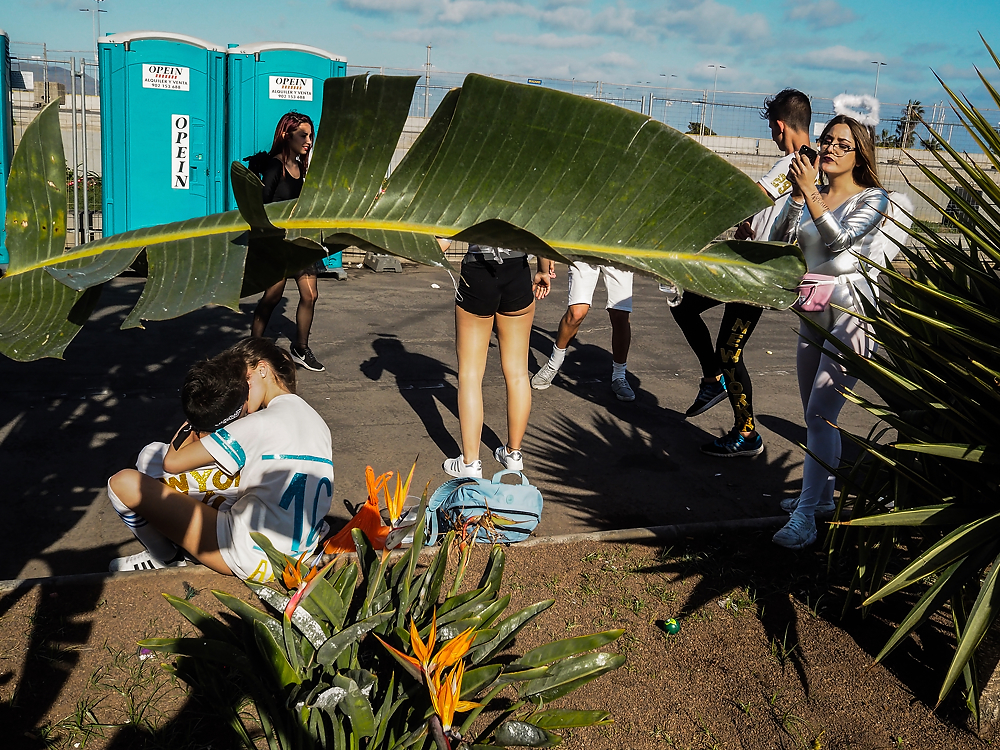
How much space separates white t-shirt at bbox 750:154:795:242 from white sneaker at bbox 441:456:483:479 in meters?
1.85

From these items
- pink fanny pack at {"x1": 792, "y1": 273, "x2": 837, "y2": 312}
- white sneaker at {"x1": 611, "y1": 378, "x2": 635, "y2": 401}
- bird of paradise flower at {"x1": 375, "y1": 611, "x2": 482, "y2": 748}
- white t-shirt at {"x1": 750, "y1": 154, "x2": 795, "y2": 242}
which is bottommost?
white sneaker at {"x1": 611, "y1": 378, "x2": 635, "y2": 401}

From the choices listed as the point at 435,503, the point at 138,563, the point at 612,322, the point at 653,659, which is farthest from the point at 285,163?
the point at 653,659

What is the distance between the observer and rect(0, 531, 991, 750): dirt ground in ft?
7.78

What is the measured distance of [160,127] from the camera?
9.51 metres

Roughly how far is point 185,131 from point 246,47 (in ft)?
4.04

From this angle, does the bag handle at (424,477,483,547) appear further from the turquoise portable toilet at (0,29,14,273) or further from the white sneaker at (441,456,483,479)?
the turquoise portable toilet at (0,29,14,273)

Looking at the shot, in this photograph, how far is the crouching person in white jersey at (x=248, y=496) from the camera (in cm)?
290

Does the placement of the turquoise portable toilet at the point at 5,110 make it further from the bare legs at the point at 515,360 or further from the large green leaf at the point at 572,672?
the large green leaf at the point at 572,672

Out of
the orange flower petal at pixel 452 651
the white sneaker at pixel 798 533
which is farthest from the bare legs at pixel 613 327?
the orange flower petal at pixel 452 651

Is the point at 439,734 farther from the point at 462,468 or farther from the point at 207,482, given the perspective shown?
the point at 462,468

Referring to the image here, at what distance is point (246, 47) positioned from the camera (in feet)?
31.5

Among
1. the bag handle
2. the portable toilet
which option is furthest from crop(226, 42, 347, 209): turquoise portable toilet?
the bag handle

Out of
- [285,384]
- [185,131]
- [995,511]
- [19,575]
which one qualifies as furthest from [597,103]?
[185,131]

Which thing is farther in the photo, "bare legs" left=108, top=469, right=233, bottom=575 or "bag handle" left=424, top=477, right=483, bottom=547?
"bag handle" left=424, top=477, right=483, bottom=547
